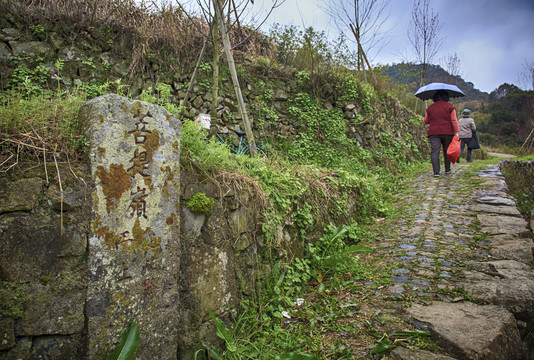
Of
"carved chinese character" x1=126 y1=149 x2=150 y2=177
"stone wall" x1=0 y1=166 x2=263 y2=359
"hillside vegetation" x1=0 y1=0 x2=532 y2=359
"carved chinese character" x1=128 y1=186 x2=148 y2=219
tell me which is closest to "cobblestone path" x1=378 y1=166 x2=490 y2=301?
"hillside vegetation" x1=0 y1=0 x2=532 y2=359

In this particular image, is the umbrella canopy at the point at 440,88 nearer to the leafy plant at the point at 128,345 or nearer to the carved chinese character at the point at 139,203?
the carved chinese character at the point at 139,203

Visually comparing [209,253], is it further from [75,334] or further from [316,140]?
[316,140]

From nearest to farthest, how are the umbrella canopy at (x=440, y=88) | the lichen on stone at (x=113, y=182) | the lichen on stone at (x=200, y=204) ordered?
the lichen on stone at (x=113, y=182)
the lichen on stone at (x=200, y=204)
the umbrella canopy at (x=440, y=88)

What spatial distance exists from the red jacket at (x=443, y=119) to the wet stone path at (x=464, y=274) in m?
1.99

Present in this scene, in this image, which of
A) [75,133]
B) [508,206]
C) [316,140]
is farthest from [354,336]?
[316,140]

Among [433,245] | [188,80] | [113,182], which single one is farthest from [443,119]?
[113,182]

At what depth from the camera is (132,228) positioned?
193 cm

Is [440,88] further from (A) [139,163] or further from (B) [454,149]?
(A) [139,163]

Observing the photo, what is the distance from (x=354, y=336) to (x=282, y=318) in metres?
0.64

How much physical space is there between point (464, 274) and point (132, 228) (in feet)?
9.88

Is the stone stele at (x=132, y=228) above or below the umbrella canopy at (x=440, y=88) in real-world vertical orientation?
below

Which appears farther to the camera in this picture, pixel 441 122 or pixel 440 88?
pixel 440 88

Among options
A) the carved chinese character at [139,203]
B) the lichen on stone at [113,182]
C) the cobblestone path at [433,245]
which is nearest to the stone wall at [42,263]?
the lichen on stone at [113,182]

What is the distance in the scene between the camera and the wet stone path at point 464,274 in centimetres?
207
